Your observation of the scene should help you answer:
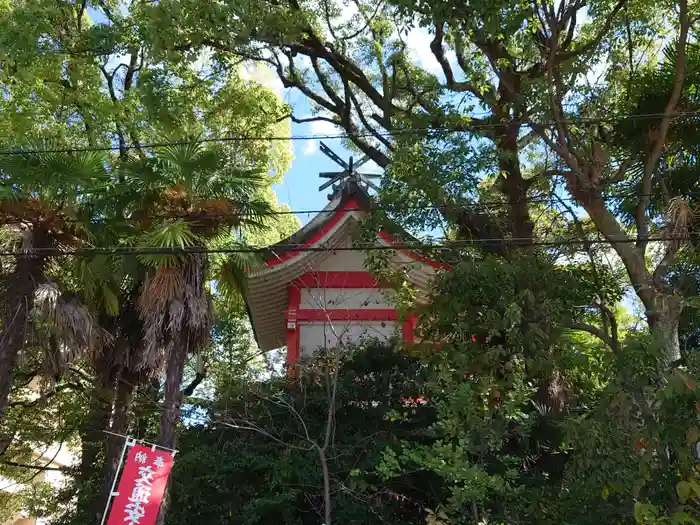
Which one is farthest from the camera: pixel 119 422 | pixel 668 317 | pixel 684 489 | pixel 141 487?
pixel 119 422

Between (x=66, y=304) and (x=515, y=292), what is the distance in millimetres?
6290

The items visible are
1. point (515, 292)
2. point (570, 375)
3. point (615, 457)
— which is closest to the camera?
point (615, 457)

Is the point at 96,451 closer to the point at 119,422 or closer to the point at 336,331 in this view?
the point at 119,422

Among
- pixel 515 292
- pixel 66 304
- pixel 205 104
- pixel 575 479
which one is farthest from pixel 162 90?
pixel 575 479

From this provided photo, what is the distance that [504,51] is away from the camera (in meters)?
9.97

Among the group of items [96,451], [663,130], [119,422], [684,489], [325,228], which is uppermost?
[663,130]

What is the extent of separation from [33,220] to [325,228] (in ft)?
14.7

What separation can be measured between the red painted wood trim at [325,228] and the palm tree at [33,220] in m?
3.05

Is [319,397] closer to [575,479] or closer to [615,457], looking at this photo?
[575,479]

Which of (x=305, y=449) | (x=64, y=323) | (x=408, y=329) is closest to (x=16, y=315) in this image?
(x=64, y=323)

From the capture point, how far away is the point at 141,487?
24.2 feet

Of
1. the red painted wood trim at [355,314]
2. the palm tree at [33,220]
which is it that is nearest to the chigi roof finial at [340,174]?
the red painted wood trim at [355,314]

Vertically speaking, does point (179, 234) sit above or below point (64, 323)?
above

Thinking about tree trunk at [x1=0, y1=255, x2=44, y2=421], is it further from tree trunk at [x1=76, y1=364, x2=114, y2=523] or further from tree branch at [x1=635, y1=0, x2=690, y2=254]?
tree branch at [x1=635, y1=0, x2=690, y2=254]
